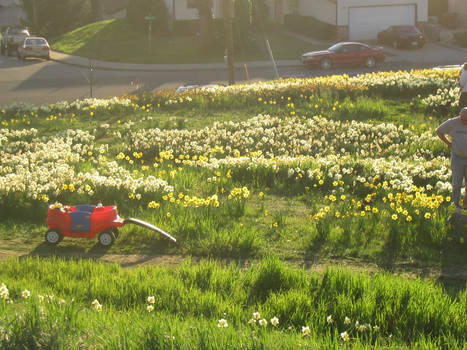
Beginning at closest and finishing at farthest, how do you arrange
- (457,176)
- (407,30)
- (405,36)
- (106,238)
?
(106,238) → (457,176) → (405,36) → (407,30)

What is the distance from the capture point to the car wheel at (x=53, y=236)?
884cm

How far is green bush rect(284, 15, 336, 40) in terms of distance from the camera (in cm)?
4903

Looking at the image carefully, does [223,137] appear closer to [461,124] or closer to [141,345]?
[461,124]

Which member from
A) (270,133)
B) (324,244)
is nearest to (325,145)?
(270,133)

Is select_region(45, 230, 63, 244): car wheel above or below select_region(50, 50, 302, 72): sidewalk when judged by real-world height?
below

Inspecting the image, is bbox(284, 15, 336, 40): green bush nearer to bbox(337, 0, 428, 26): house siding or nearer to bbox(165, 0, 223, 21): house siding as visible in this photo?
bbox(337, 0, 428, 26): house siding

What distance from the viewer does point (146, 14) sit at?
50312 millimetres

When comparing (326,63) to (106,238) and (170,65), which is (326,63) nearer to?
(170,65)

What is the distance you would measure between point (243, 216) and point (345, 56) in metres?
29.1

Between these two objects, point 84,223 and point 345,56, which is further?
point 345,56

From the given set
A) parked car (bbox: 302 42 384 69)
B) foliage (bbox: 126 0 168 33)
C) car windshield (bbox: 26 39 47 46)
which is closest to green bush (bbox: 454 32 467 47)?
parked car (bbox: 302 42 384 69)

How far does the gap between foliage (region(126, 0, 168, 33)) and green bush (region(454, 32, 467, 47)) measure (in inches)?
842

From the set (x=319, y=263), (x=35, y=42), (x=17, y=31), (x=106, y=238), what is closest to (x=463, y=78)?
(x=319, y=263)

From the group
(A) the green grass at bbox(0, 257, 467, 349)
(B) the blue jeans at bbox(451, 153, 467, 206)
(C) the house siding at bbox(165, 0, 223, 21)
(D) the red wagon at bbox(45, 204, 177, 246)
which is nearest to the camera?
(A) the green grass at bbox(0, 257, 467, 349)
